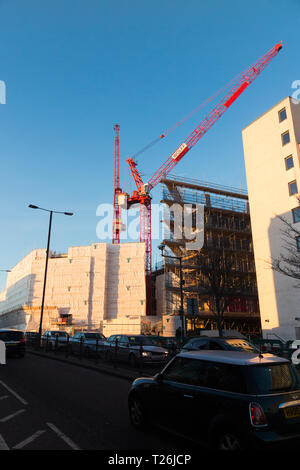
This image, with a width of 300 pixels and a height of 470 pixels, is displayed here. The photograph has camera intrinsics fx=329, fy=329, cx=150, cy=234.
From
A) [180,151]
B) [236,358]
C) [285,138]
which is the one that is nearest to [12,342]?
[236,358]

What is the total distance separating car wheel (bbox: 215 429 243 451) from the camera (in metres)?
4.05

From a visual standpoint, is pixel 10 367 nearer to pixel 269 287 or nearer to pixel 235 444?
pixel 235 444

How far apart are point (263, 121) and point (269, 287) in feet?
57.6

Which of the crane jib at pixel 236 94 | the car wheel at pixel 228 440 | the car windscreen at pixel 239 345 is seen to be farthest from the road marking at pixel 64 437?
the crane jib at pixel 236 94

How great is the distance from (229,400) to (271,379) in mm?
628

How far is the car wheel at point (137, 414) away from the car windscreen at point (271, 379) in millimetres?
2561

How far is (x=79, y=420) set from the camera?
661cm

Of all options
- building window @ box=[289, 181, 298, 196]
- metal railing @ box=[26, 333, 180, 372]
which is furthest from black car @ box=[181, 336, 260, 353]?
building window @ box=[289, 181, 298, 196]

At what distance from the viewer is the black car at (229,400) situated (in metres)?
3.99

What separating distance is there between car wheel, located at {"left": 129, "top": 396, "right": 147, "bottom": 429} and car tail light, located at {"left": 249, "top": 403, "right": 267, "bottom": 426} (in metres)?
2.59

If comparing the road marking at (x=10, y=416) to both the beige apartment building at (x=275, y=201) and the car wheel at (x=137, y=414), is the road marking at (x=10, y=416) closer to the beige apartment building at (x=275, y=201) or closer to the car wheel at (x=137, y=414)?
the car wheel at (x=137, y=414)

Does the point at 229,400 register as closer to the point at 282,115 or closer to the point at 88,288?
the point at 282,115

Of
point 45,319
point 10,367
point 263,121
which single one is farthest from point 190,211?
point 10,367

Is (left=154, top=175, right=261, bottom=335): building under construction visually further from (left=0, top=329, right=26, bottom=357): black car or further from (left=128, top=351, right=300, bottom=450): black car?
(left=128, top=351, right=300, bottom=450): black car
